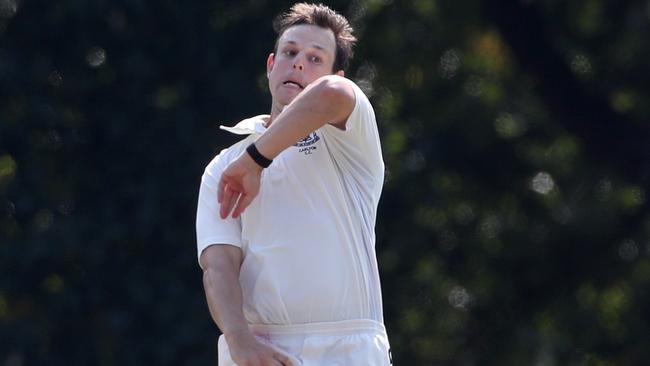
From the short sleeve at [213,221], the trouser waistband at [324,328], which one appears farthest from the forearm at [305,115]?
the trouser waistband at [324,328]

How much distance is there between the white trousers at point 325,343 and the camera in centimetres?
401

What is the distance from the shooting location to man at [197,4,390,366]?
3979 millimetres

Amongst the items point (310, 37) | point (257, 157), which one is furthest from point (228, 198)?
point (310, 37)

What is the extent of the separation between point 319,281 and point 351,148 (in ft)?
1.20

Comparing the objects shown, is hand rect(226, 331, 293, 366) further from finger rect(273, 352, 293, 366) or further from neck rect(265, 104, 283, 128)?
neck rect(265, 104, 283, 128)

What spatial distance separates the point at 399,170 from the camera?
9586mm

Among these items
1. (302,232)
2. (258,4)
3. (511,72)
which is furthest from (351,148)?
(511,72)

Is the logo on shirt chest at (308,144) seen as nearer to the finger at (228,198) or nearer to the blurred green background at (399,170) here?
the finger at (228,198)

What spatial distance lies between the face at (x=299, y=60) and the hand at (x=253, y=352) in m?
0.65

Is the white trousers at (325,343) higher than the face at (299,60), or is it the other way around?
the face at (299,60)

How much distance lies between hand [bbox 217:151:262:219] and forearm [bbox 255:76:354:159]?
0.17 ft

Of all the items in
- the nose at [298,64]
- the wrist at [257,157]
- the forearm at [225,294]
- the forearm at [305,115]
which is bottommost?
the forearm at [225,294]

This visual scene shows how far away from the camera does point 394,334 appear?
971 cm

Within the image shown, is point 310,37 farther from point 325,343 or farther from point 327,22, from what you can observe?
point 325,343
